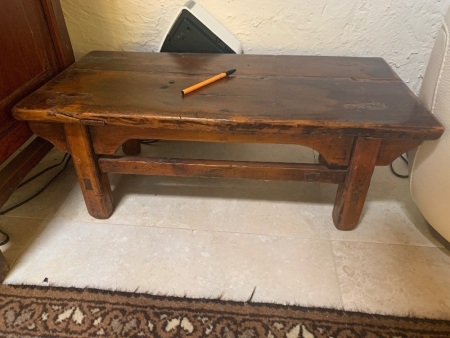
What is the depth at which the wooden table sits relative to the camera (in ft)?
2.49

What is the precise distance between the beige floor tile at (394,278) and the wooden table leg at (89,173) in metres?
0.63

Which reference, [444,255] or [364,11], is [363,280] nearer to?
[444,255]

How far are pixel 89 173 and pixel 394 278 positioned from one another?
0.79 m

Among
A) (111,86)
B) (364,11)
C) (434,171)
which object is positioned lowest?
(434,171)

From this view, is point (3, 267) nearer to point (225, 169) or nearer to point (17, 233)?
point (17, 233)

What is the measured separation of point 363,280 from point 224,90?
22.0 inches

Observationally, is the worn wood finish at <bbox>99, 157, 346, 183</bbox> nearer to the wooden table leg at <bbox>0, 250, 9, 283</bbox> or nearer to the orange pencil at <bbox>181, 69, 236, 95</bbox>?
the orange pencil at <bbox>181, 69, 236, 95</bbox>

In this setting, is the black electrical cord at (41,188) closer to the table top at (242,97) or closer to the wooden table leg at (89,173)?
the wooden table leg at (89,173)

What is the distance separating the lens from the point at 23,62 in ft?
2.87

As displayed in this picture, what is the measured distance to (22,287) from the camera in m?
0.82

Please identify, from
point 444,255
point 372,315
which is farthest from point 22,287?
point 444,255

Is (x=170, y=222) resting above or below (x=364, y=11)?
below

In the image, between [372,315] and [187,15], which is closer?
[372,315]

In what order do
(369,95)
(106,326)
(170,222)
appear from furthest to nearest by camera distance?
(170,222) < (369,95) < (106,326)
